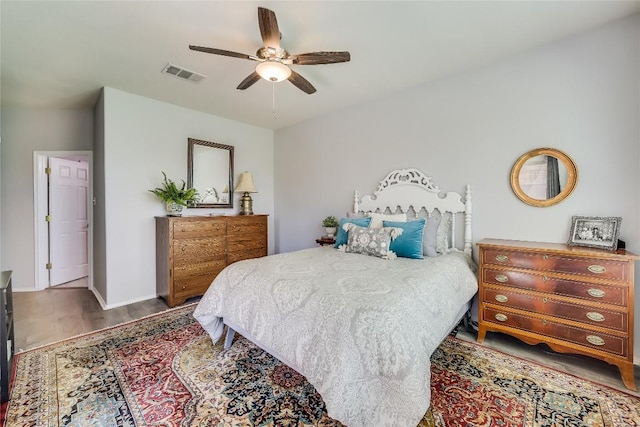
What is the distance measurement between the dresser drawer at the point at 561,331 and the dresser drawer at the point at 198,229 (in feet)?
10.4

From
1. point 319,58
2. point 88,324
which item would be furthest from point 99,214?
point 319,58

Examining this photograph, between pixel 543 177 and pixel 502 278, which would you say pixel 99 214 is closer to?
pixel 502 278

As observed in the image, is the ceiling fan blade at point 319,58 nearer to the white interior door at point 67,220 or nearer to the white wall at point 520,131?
the white wall at point 520,131

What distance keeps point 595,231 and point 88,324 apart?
15.5 ft

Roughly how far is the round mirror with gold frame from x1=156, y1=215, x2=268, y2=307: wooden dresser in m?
3.33

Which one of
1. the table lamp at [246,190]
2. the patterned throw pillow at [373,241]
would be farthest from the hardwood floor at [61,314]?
the patterned throw pillow at [373,241]

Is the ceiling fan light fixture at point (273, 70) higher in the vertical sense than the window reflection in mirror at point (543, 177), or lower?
higher

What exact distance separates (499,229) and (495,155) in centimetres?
73

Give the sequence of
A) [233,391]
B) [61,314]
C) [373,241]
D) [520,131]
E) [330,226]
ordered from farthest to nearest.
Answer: [330,226] < [61,314] < [373,241] < [520,131] < [233,391]

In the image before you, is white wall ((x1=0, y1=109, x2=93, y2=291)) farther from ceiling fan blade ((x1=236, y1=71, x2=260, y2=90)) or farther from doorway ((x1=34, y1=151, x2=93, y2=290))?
ceiling fan blade ((x1=236, y1=71, x2=260, y2=90))

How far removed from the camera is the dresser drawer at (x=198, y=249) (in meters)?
3.30

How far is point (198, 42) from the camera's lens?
2287 millimetres

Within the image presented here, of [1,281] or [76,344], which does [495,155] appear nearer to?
[1,281]

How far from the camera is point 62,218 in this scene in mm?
4324
